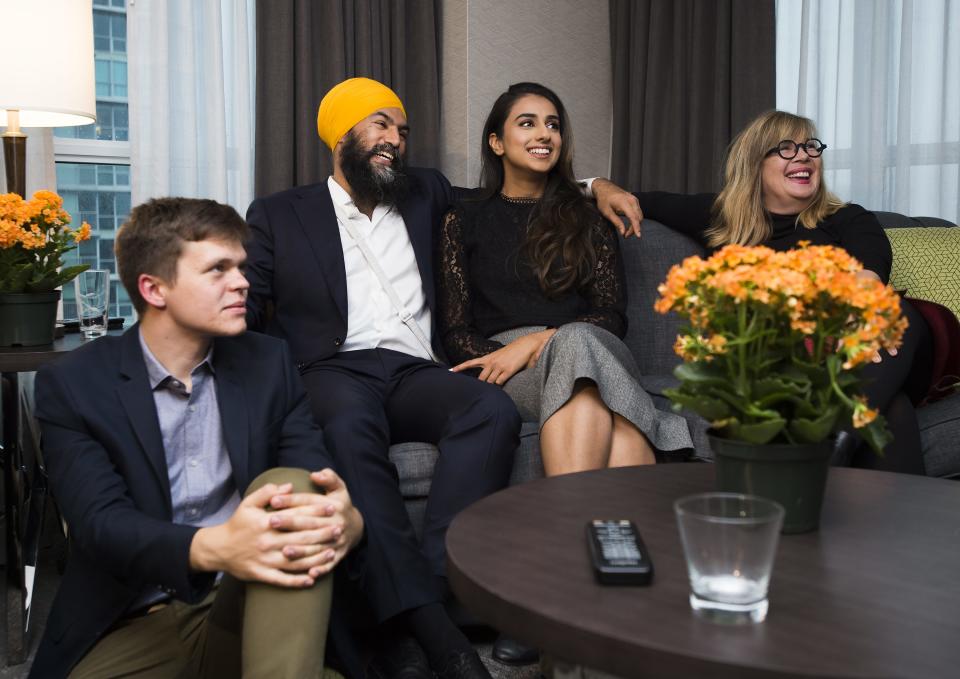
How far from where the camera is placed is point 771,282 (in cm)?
117

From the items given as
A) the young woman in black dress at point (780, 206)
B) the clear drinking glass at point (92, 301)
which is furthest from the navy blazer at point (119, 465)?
the young woman in black dress at point (780, 206)

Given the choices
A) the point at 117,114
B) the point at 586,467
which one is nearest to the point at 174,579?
the point at 586,467

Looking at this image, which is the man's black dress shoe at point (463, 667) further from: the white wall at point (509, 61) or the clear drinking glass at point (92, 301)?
the white wall at point (509, 61)

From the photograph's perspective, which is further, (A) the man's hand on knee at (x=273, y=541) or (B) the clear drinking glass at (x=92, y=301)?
(B) the clear drinking glass at (x=92, y=301)

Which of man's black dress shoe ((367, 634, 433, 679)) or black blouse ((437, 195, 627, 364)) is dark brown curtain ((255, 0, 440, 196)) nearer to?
black blouse ((437, 195, 627, 364))

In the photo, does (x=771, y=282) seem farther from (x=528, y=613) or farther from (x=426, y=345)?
(x=426, y=345)

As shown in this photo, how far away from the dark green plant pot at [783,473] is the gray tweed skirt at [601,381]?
885mm

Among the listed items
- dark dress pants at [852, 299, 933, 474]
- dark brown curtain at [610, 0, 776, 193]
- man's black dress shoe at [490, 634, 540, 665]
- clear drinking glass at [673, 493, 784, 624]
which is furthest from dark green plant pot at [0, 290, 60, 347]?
dark brown curtain at [610, 0, 776, 193]

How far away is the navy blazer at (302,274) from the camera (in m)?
2.55

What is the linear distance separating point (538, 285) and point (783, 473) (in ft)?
4.97

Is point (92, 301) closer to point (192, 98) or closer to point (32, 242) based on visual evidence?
point (32, 242)

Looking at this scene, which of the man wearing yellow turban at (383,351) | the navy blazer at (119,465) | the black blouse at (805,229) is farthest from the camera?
the black blouse at (805,229)

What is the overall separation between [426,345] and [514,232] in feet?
1.38

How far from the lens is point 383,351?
99.4 inches
